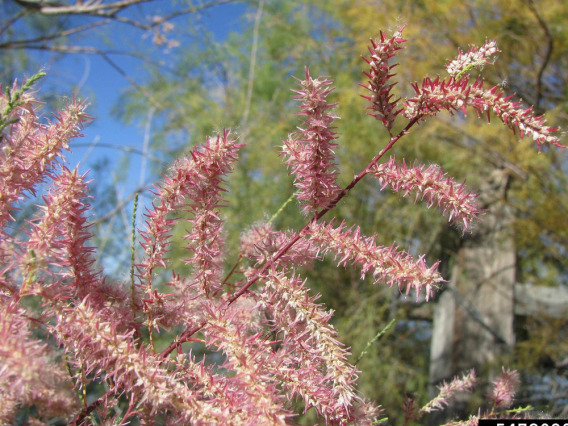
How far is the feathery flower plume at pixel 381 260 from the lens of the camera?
0.27 m

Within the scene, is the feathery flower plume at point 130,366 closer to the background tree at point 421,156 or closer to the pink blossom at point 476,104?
the pink blossom at point 476,104

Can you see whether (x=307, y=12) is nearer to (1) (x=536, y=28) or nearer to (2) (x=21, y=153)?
(1) (x=536, y=28)

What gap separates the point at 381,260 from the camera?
284mm

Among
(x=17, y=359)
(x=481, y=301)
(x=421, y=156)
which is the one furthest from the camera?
(x=421, y=156)

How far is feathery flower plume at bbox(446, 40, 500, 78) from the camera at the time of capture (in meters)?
0.28

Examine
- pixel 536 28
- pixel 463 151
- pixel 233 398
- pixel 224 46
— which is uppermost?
pixel 224 46

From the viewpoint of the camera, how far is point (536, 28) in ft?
4.53

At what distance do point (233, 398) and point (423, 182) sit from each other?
0.18m

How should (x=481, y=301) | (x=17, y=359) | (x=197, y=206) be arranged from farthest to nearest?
(x=481, y=301) → (x=197, y=206) → (x=17, y=359)

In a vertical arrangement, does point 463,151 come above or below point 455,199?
above

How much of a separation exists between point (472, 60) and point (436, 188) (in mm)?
89

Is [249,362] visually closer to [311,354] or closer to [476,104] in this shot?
[311,354]

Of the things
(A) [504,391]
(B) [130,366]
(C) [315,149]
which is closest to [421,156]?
(A) [504,391]

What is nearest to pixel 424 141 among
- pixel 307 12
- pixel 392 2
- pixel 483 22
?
pixel 483 22
